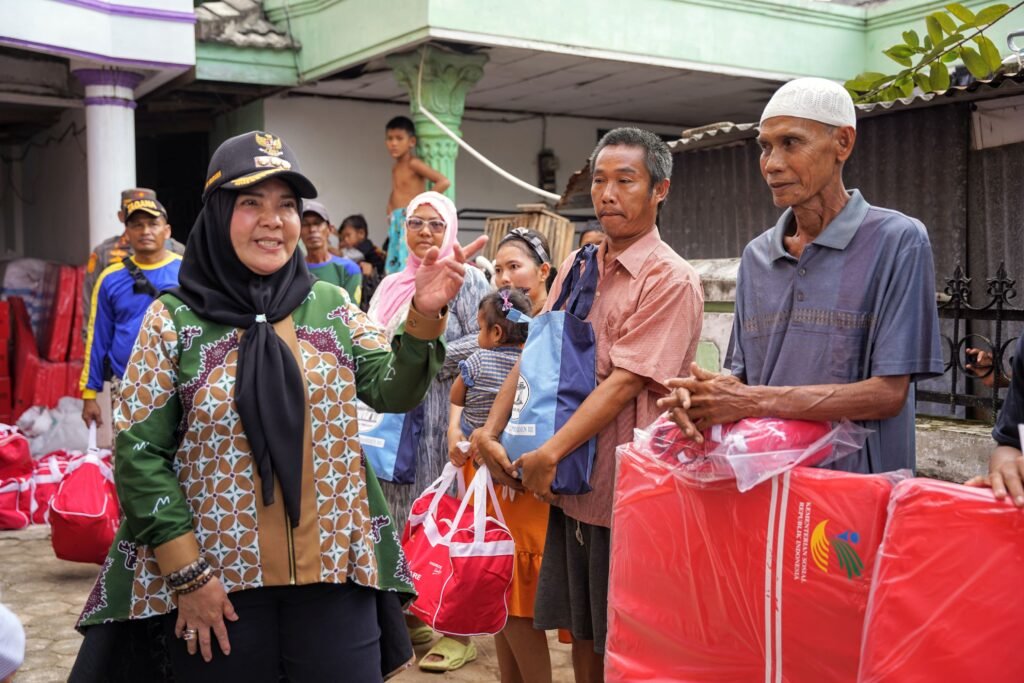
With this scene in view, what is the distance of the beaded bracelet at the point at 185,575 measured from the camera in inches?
94.9

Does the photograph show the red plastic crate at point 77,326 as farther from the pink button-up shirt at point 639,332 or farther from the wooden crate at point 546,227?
the pink button-up shirt at point 639,332

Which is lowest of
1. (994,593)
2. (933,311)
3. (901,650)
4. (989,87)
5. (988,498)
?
(901,650)

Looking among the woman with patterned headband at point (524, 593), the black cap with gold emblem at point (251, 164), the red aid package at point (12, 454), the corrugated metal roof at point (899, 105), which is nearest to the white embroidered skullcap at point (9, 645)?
the black cap with gold emblem at point (251, 164)

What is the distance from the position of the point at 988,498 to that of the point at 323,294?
163 cm

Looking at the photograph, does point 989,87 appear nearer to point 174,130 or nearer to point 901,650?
point 901,650

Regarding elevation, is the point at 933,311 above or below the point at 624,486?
above

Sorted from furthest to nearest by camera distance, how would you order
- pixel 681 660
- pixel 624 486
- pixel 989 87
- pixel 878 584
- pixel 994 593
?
pixel 989 87 → pixel 624 486 → pixel 681 660 → pixel 878 584 → pixel 994 593

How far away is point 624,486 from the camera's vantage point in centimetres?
273

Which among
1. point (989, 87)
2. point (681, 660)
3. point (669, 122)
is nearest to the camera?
point (681, 660)

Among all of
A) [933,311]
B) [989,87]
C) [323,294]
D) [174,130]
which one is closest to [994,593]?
[933,311]

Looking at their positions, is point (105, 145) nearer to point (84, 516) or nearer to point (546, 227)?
point (546, 227)

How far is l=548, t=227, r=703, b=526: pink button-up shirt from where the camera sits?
315 centimetres

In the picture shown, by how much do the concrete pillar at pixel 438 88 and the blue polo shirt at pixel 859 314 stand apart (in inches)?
300

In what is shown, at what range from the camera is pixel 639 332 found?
3170 mm
